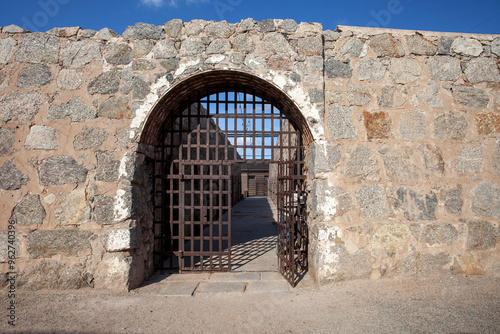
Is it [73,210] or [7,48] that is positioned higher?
[7,48]

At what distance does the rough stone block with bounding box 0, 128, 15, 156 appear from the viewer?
11.2 feet

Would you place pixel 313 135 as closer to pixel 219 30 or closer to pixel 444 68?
pixel 219 30

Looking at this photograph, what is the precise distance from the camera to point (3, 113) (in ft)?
11.3

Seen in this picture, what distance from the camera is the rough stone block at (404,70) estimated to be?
143 inches

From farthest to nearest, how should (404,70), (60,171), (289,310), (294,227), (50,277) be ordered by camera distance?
(294,227) → (404,70) → (60,171) → (50,277) → (289,310)

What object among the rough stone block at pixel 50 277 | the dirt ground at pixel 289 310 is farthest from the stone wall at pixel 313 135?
the dirt ground at pixel 289 310

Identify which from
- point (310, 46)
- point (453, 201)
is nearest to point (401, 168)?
point (453, 201)

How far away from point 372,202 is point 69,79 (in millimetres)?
3930

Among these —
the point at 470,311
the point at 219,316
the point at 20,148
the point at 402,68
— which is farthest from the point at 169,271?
the point at 402,68

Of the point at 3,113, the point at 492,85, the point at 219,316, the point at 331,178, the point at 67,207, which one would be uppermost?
the point at 492,85

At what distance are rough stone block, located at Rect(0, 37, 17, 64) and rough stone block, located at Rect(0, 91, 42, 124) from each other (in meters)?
0.44

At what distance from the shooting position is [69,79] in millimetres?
3551

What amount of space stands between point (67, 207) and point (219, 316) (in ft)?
7.02

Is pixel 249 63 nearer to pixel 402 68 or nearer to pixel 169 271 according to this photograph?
pixel 402 68
